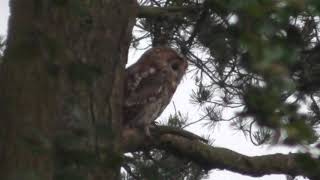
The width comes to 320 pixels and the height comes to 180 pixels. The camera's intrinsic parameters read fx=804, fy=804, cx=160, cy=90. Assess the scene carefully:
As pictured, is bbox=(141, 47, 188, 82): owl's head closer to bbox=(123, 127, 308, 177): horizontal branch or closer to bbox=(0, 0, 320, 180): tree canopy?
bbox=(123, 127, 308, 177): horizontal branch

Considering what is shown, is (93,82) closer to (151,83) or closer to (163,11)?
(163,11)

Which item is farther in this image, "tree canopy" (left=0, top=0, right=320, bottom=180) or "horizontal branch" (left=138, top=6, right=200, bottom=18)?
"horizontal branch" (left=138, top=6, right=200, bottom=18)

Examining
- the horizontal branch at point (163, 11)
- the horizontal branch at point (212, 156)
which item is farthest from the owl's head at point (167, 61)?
the horizontal branch at point (163, 11)

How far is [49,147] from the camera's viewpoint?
1394 mm

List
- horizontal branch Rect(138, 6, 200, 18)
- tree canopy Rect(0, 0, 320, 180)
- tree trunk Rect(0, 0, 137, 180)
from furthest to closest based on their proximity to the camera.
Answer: horizontal branch Rect(138, 6, 200, 18)
tree trunk Rect(0, 0, 137, 180)
tree canopy Rect(0, 0, 320, 180)

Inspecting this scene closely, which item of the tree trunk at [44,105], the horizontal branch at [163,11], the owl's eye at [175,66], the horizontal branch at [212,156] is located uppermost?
the owl's eye at [175,66]

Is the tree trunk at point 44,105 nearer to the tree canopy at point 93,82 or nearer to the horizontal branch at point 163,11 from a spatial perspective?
the tree canopy at point 93,82

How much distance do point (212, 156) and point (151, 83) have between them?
85 cm

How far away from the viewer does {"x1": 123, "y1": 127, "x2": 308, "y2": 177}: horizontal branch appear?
3285mm

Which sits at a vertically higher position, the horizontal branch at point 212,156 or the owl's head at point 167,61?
the owl's head at point 167,61

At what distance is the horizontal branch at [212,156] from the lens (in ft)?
10.8

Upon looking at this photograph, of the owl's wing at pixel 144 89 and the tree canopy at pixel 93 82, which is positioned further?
the owl's wing at pixel 144 89

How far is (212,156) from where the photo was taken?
3.32 m

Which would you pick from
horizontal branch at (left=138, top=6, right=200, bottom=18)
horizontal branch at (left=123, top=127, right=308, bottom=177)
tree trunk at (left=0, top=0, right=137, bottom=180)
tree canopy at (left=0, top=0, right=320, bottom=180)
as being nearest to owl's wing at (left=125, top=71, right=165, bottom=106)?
horizontal branch at (left=123, top=127, right=308, bottom=177)
